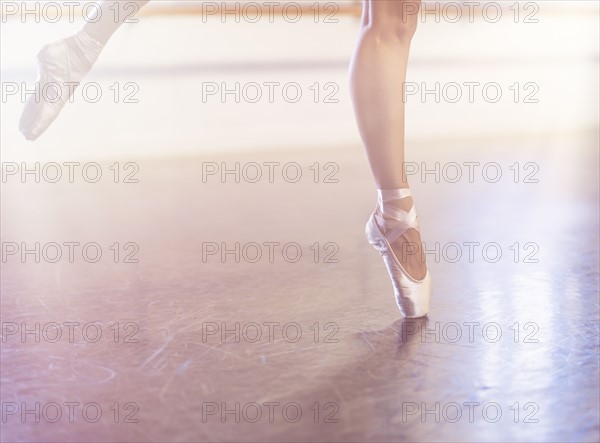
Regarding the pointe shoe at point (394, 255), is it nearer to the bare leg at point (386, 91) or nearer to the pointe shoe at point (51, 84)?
the bare leg at point (386, 91)

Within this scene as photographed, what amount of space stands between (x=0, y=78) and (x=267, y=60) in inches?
59.5

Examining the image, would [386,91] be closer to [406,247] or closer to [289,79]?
[406,247]

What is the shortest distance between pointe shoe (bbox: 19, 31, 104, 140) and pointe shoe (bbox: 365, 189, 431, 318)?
0.62 meters

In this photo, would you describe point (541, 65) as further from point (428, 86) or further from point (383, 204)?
point (383, 204)

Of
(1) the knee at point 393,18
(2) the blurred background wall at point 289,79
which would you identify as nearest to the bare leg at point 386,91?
(1) the knee at point 393,18

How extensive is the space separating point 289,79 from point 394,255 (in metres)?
3.89

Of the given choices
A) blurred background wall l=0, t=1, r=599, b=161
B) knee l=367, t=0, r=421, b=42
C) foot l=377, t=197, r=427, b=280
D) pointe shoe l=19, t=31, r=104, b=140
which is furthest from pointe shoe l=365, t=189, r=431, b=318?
blurred background wall l=0, t=1, r=599, b=161

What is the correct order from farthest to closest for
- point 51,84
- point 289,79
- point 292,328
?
point 289,79
point 51,84
point 292,328

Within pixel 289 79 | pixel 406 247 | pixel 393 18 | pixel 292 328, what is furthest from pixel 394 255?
pixel 289 79

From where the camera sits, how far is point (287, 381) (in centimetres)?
102

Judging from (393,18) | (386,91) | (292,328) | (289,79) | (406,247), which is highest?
(289,79)

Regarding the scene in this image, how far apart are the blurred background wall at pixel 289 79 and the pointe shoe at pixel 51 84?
3.01m

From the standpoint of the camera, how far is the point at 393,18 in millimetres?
1274

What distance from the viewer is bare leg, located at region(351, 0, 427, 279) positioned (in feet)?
4.19
